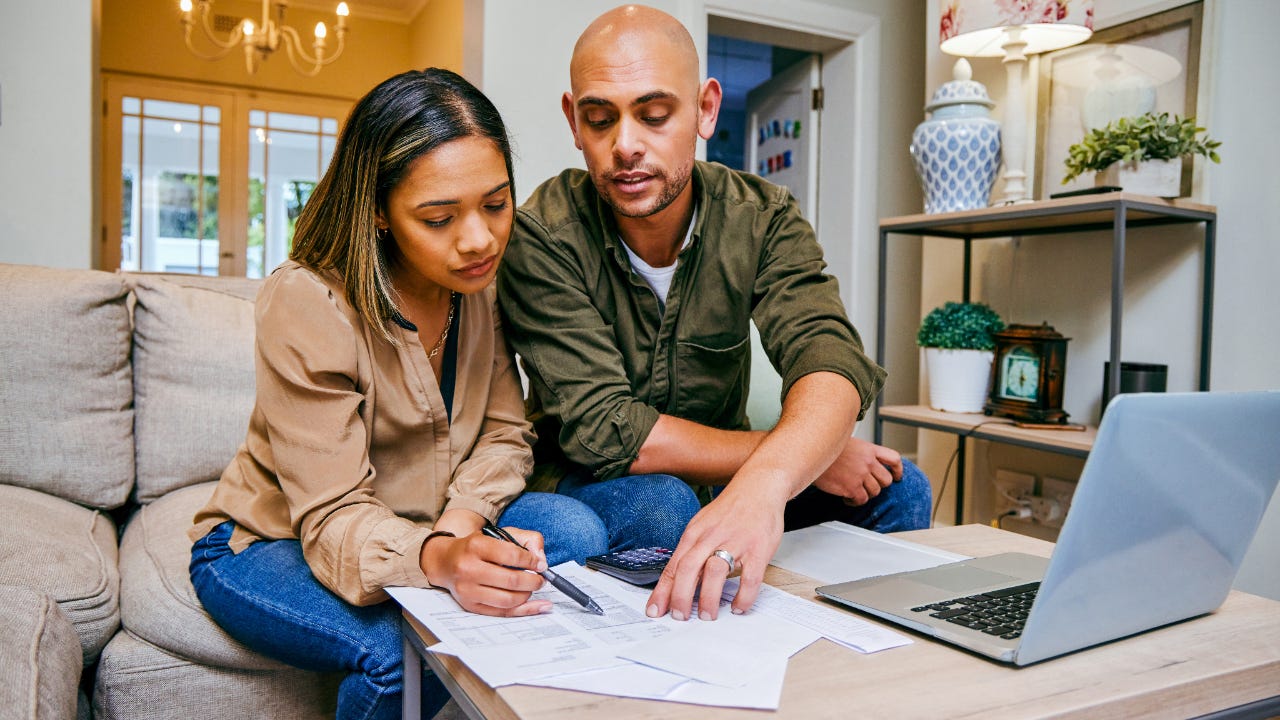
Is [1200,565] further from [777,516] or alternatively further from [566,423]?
[566,423]

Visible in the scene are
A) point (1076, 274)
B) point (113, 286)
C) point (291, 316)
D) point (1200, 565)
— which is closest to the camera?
point (1200, 565)

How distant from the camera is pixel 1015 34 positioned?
2254 millimetres

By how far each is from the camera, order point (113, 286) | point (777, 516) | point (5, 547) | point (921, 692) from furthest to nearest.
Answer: point (113, 286), point (5, 547), point (777, 516), point (921, 692)

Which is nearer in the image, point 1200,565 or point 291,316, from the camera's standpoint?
point 1200,565

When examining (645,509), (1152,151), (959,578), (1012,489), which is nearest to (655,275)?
(645,509)

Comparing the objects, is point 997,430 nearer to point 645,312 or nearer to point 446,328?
point 645,312

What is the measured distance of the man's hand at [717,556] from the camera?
77cm

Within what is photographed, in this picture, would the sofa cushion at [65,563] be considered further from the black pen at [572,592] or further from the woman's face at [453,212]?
the black pen at [572,592]

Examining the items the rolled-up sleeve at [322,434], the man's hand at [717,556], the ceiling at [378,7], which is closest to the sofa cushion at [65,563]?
the rolled-up sleeve at [322,434]

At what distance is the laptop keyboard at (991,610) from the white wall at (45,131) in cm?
267

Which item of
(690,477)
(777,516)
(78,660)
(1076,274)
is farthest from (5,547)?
(1076,274)

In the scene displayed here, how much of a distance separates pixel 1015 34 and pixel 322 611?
6.96 feet

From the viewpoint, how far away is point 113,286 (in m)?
1.64

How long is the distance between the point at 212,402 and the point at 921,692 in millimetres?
1494
